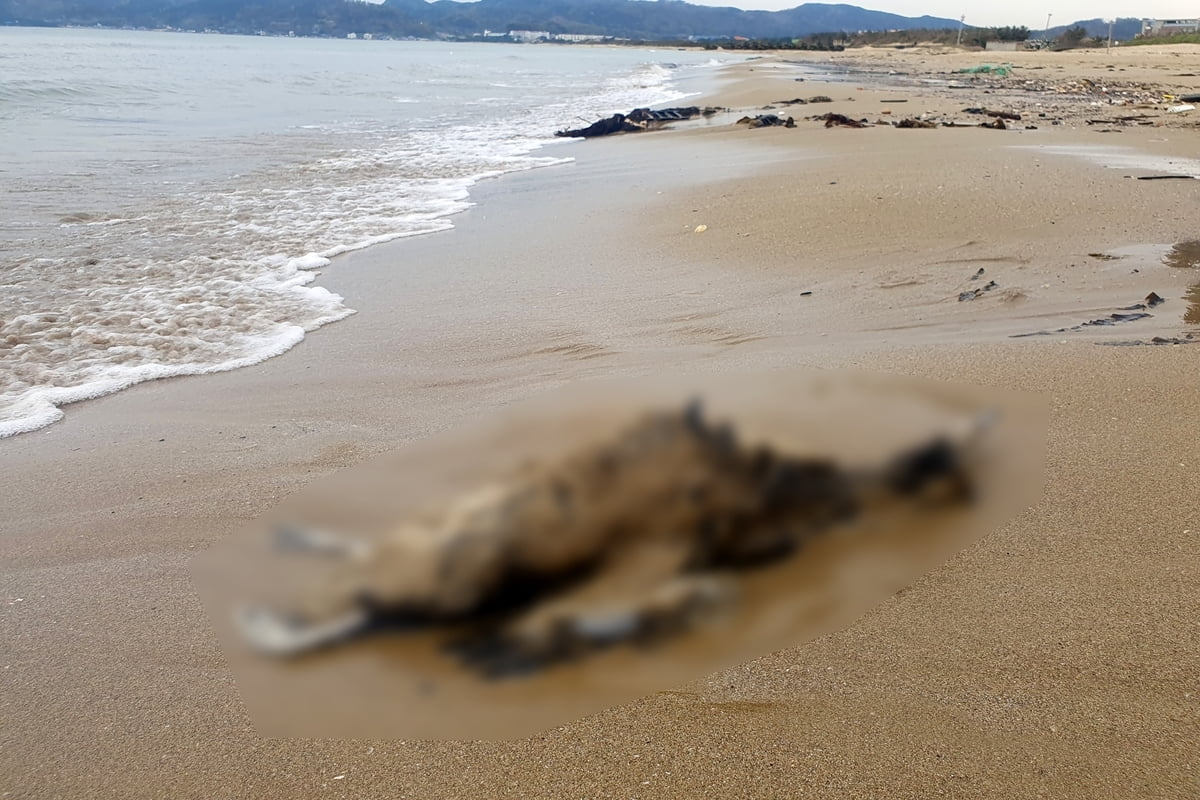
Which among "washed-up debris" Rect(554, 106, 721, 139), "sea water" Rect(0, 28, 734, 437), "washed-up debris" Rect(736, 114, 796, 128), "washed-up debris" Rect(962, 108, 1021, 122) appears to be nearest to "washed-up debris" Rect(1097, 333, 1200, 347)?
"sea water" Rect(0, 28, 734, 437)

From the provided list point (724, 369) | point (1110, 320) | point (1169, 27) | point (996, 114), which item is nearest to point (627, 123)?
point (996, 114)

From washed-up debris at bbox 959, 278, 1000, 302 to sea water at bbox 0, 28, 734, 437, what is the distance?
285cm

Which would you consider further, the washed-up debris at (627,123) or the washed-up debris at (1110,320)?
the washed-up debris at (627,123)

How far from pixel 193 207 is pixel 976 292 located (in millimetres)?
5728

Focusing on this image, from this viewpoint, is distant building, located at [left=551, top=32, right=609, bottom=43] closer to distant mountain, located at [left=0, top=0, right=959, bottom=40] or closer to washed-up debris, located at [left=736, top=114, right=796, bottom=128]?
distant mountain, located at [left=0, top=0, right=959, bottom=40]

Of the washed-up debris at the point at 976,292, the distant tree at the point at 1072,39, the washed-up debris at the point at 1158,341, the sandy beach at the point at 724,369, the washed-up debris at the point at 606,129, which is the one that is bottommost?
the sandy beach at the point at 724,369

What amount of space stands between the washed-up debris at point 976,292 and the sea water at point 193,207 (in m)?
2.85

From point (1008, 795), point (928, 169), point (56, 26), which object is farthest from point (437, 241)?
point (56, 26)

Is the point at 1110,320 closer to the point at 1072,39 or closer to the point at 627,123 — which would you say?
the point at 627,123

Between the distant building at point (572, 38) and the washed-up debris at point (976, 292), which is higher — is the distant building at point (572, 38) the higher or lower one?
the higher one

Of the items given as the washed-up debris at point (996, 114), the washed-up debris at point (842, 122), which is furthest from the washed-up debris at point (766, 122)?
the washed-up debris at point (996, 114)

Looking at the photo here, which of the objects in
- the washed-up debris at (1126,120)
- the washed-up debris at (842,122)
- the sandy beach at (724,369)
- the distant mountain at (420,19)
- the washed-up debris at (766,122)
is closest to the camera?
the sandy beach at (724,369)

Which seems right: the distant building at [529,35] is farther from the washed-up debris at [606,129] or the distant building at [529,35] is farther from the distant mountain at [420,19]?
the washed-up debris at [606,129]

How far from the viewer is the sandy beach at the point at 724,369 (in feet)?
4.49
